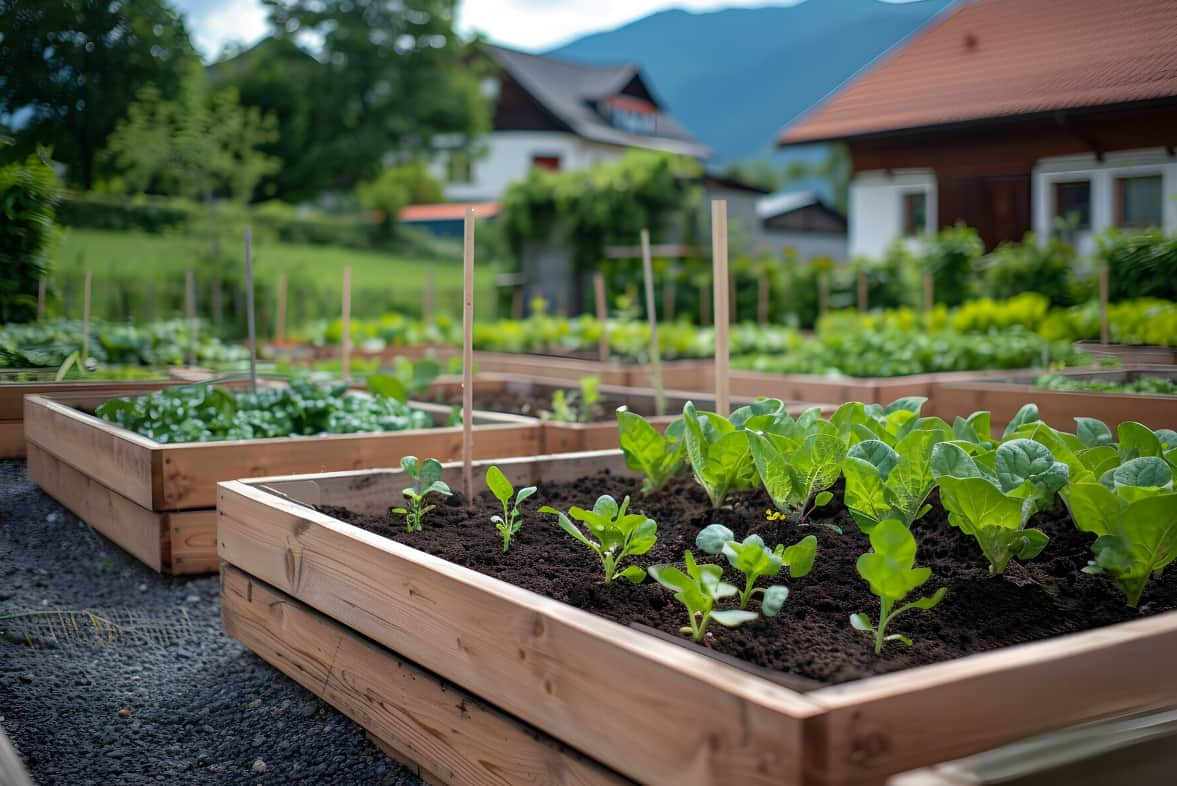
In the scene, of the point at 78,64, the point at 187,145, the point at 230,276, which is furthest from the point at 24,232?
the point at 230,276

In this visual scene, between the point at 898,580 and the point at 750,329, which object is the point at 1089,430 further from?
the point at 750,329

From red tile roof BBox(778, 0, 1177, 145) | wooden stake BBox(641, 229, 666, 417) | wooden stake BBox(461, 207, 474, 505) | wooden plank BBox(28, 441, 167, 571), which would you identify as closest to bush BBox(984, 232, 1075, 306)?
red tile roof BBox(778, 0, 1177, 145)

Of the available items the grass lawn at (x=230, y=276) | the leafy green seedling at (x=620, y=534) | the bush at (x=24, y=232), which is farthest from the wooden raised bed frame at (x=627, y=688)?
the grass lawn at (x=230, y=276)

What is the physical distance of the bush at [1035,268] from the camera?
97.3 inches

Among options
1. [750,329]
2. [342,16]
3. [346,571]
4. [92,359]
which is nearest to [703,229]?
[750,329]

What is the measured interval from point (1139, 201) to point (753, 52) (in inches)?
410

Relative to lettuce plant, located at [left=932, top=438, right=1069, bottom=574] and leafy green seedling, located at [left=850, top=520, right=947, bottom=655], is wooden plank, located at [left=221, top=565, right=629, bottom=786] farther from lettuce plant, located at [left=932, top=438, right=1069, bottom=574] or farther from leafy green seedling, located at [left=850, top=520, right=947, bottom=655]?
lettuce plant, located at [left=932, top=438, right=1069, bottom=574]

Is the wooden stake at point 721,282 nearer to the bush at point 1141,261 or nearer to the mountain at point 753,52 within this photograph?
the mountain at point 753,52

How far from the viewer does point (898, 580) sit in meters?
1.49

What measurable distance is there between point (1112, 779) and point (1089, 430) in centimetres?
122

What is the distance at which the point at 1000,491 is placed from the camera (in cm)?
173

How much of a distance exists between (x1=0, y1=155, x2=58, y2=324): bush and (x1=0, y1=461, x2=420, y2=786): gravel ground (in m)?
0.64

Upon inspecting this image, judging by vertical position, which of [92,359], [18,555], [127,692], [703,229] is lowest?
[127,692]

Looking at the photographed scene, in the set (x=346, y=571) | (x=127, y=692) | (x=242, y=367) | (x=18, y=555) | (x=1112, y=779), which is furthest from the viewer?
(x=242, y=367)
